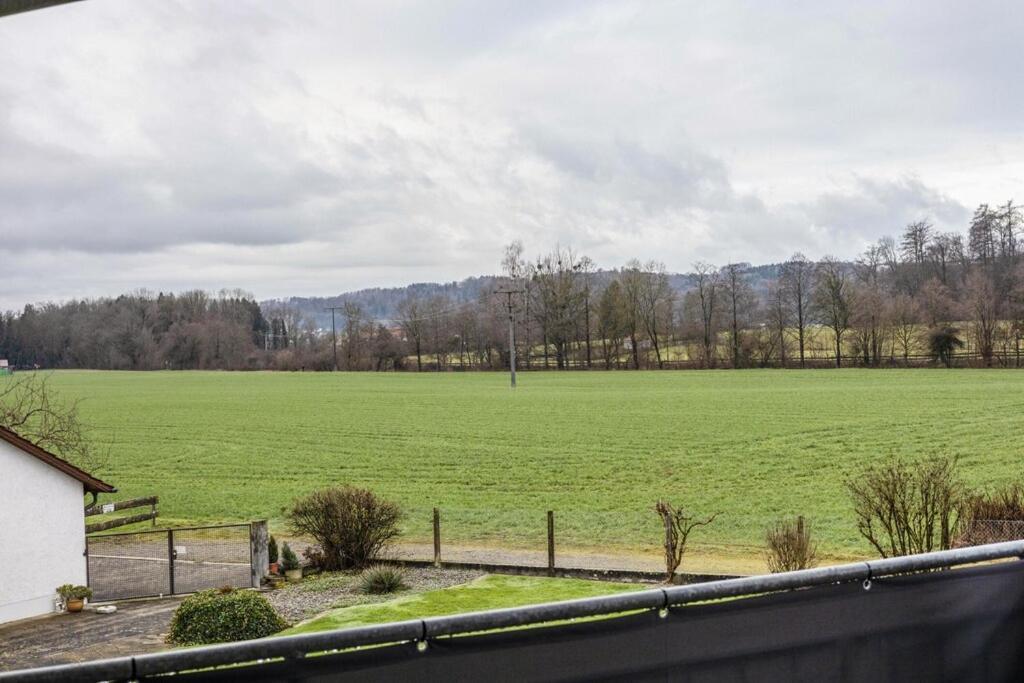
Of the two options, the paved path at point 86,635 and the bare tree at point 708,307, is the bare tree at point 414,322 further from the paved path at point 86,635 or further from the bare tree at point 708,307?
the paved path at point 86,635

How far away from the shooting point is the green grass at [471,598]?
57.0 feet

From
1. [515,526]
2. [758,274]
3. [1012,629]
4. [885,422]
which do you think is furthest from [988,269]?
→ [1012,629]

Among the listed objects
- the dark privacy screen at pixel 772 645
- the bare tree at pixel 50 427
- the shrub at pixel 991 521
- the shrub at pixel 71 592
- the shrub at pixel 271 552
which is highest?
the dark privacy screen at pixel 772 645

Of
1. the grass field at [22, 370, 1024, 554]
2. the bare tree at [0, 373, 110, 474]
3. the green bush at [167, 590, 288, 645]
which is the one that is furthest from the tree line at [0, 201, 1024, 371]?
the green bush at [167, 590, 288, 645]

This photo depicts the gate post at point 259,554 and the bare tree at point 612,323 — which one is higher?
the bare tree at point 612,323

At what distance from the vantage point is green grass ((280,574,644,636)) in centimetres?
1738

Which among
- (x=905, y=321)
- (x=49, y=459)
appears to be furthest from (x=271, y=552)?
(x=905, y=321)

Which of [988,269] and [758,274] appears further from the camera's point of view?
[758,274]

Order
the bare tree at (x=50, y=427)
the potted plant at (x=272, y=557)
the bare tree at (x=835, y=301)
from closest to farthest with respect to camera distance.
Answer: the potted plant at (x=272, y=557) → the bare tree at (x=50, y=427) → the bare tree at (x=835, y=301)

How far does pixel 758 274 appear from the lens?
122 meters

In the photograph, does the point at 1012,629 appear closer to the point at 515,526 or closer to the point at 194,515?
the point at 515,526

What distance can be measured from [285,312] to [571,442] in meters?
149

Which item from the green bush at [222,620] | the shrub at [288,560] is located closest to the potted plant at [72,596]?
the shrub at [288,560]

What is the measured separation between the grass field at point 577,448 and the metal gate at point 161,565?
5428 millimetres
